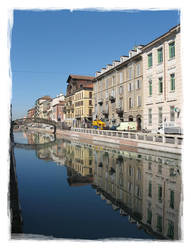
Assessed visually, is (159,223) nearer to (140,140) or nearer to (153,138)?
(153,138)

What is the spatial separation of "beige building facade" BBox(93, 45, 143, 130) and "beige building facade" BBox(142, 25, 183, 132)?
2231 mm

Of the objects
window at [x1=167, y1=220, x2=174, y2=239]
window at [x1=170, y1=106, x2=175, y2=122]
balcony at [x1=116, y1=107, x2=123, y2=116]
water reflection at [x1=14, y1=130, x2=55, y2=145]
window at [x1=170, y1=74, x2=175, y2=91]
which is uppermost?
window at [x1=170, y1=74, x2=175, y2=91]

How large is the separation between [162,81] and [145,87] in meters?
3.91

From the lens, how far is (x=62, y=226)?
5.39 m

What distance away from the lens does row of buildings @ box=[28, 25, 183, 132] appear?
22828 millimetres

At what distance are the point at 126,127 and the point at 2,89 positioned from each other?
28.0 m

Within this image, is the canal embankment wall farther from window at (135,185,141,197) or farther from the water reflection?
the water reflection

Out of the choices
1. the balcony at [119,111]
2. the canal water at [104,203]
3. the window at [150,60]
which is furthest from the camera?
the balcony at [119,111]

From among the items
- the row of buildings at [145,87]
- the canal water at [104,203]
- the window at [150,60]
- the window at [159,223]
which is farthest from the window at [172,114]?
the window at [159,223]

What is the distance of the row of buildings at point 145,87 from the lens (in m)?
22.8

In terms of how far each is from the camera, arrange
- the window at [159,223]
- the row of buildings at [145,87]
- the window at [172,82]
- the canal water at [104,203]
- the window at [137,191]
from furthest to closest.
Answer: the window at [172,82] → the row of buildings at [145,87] → the window at [137,191] → the canal water at [104,203] → the window at [159,223]

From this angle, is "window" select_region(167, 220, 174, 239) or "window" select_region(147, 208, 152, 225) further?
"window" select_region(147, 208, 152, 225)

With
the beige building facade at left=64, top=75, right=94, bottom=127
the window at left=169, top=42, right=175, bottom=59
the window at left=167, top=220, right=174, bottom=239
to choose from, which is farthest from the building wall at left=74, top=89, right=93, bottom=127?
the window at left=167, top=220, right=174, bottom=239

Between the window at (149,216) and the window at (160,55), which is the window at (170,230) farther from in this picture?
the window at (160,55)
